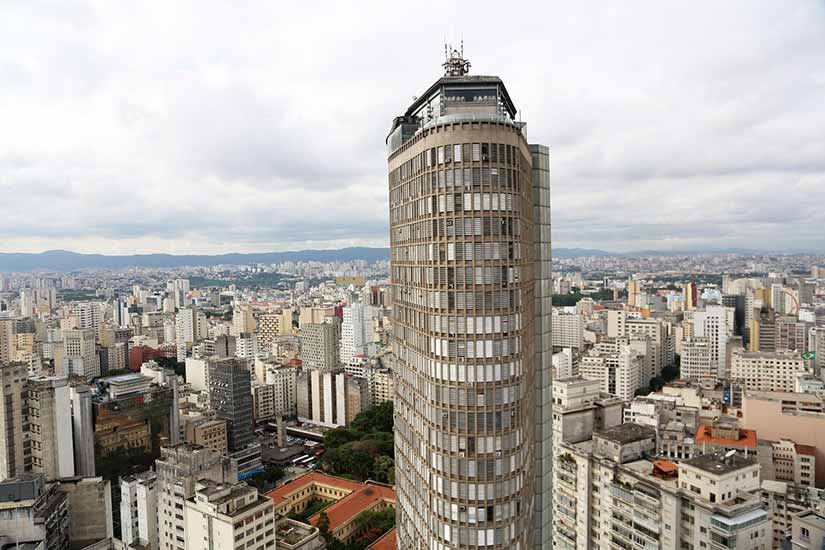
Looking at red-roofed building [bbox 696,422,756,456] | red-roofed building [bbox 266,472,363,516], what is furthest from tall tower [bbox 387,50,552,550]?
red-roofed building [bbox 266,472,363,516]

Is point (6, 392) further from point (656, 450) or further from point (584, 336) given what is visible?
point (584, 336)

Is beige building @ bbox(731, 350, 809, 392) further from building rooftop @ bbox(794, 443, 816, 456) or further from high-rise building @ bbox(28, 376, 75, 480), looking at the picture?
high-rise building @ bbox(28, 376, 75, 480)

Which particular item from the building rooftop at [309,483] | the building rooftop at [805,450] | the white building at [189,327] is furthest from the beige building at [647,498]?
the white building at [189,327]

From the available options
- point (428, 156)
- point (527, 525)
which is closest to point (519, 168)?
point (428, 156)

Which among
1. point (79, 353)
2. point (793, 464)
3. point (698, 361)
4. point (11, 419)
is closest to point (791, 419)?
point (793, 464)

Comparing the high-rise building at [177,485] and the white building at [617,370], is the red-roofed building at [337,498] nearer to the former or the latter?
the high-rise building at [177,485]
